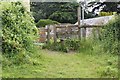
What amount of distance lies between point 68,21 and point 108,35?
313 inches

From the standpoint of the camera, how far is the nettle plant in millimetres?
5430

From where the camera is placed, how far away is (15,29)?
5.73 metres

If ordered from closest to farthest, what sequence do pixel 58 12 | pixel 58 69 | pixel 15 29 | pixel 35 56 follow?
pixel 58 69 → pixel 15 29 → pixel 35 56 → pixel 58 12

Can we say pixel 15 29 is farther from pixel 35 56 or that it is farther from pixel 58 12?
pixel 58 12

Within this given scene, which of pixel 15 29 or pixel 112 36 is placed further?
pixel 112 36

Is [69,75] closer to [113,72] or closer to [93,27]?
[113,72]

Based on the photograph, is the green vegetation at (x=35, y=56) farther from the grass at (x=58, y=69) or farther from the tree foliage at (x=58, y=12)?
the tree foliage at (x=58, y=12)

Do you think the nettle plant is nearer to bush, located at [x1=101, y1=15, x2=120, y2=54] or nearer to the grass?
the grass

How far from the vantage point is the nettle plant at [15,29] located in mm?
5430

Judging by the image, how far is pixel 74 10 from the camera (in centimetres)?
1480

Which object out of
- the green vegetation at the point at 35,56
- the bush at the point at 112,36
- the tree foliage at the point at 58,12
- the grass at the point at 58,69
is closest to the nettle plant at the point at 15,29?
the green vegetation at the point at 35,56

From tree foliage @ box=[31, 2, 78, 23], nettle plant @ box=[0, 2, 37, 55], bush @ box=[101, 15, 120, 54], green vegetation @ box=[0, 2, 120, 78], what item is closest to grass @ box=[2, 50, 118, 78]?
green vegetation @ box=[0, 2, 120, 78]

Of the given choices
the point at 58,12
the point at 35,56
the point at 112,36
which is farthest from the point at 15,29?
the point at 58,12

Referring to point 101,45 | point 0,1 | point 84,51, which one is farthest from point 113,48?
point 0,1
